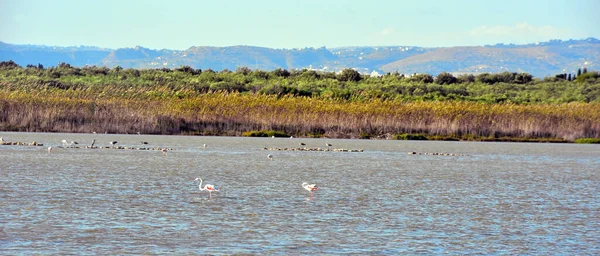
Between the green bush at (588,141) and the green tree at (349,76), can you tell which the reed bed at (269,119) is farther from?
the green tree at (349,76)

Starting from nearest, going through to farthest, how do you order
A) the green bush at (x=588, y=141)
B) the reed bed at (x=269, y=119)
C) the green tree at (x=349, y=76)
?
the reed bed at (x=269, y=119) < the green bush at (x=588, y=141) < the green tree at (x=349, y=76)

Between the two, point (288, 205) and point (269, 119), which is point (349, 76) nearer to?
point (269, 119)

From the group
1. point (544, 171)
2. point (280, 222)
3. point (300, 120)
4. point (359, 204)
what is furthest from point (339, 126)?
point (280, 222)

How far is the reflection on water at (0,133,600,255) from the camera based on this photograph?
1280cm

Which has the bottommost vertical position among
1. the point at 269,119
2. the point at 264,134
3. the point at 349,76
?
the point at 264,134

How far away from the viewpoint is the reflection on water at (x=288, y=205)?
1280 centimetres

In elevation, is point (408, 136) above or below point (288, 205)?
above

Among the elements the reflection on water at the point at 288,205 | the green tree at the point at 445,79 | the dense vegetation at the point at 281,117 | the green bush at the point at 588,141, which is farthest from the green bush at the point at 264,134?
the green tree at the point at 445,79

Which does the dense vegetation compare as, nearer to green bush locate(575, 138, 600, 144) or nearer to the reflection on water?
green bush locate(575, 138, 600, 144)

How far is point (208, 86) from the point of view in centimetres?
6241

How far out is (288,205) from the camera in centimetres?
1670

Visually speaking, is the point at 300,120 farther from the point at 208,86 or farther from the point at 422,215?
the point at 422,215

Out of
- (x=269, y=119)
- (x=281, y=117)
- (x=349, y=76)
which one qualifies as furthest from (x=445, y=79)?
(x=269, y=119)

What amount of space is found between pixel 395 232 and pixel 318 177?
912cm
